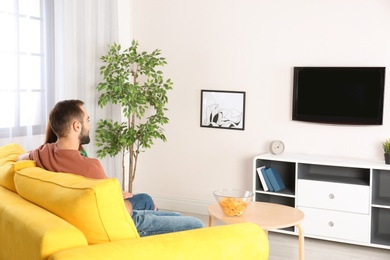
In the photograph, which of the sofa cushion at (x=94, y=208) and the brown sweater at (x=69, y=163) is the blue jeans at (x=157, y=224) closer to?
the brown sweater at (x=69, y=163)

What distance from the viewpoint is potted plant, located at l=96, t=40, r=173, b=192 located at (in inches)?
198

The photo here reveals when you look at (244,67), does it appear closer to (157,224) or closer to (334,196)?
(334,196)

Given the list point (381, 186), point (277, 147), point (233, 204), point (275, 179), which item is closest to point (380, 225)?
point (381, 186)

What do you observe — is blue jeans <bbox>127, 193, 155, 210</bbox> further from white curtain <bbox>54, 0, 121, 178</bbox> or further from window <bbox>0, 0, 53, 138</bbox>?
white curtain <bbox>54, 0, 121, 178</bbox>

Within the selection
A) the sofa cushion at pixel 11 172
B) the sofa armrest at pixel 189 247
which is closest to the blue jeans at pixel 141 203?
the sofa cushion at pixel 11 172

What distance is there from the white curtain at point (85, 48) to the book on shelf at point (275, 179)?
1725mm

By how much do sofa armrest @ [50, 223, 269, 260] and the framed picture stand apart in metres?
2.93

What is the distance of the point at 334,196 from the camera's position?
442 centimetres

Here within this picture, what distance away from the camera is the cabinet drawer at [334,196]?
4.31 m

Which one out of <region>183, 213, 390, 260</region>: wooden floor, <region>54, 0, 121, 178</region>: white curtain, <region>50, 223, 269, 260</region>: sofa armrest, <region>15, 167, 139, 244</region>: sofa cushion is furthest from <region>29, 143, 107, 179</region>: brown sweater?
<region>54, 0, 121, 178</region>: white curtain

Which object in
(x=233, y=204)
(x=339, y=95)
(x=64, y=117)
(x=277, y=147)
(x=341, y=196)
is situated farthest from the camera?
(x=277, y=147)

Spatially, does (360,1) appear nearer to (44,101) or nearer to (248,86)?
(248,86)

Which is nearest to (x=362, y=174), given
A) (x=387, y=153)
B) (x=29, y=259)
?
(x=387, y=153)

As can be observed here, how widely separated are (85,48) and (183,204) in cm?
187
